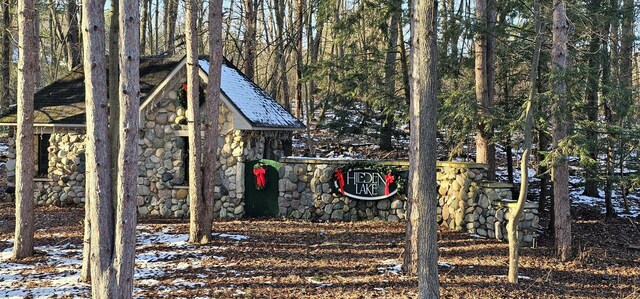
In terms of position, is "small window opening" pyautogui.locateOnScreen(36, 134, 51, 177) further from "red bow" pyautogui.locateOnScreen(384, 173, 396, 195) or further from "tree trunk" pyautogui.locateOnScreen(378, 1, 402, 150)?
"tree trunk" pyautogui.locateOnScreen(378, 1, 402, 150)

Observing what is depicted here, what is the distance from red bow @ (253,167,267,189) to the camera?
13.6 m

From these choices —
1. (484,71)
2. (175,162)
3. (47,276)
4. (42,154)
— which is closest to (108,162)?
(47,276)

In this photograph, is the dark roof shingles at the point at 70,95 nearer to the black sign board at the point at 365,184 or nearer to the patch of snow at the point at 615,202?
the black sign board at the point at 365,184

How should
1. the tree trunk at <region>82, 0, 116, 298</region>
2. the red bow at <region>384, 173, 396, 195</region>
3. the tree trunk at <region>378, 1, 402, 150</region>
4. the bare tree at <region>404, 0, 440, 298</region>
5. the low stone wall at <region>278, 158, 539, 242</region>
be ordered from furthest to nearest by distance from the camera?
the tree trunk at <region>378, 1, 402, 150</region>
the red bow at <region>384, 173, 396, 195</region>
the low stone wall at <region>278, 158, 539, 242</region>
the bare tree at <region>404, 0, 440, 298</region>
the tree trunk at <region>82, 0, 116, 298</region>

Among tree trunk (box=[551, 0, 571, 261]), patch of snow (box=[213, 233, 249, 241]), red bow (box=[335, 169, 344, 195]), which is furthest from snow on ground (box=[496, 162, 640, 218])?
patch of snow (box=[213, 233, 249, 241])

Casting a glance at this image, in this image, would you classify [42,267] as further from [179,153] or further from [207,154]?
[179,153]

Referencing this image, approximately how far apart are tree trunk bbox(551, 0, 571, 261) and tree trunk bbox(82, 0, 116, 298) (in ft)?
23.3

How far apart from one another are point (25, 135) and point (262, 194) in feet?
19.0

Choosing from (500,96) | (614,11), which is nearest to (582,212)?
(500,96)

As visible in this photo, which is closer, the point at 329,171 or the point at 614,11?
the point at 614,11

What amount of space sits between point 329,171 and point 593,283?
652cm

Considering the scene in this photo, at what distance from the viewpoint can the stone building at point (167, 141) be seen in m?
13.8

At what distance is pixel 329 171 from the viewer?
13.5 metres

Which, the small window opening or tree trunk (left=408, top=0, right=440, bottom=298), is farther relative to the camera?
the small window opening
